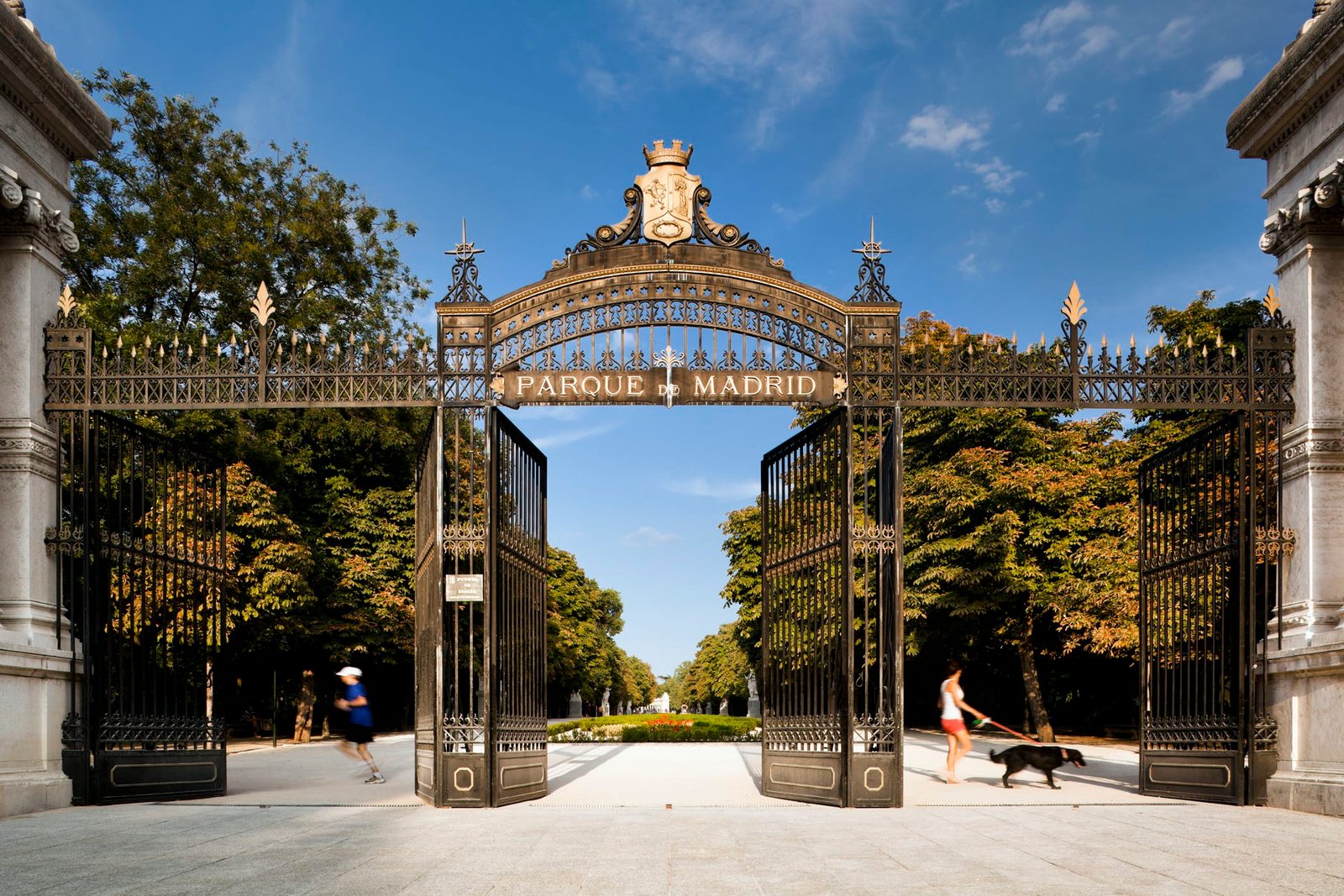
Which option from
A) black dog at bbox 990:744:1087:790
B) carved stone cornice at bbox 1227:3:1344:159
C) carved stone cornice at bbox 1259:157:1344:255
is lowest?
black dog at bbox 990:744:1087:790

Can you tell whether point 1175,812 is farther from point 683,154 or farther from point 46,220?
point 46,220

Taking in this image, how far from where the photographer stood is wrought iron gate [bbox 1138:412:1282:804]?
12008 mm

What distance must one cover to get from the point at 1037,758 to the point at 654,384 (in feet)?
22.1

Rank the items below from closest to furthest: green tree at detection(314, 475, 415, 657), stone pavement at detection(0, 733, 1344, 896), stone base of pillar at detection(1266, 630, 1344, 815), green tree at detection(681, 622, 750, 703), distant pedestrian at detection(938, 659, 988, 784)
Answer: stone pavement at detection(0, 733, 1344, 896)
stone base of pillar at detection(1266, 630, 1344, 815)
distant pedestrian at detection(938, 659, 988, 784)
green tree at detection(314, 475, 415, 657)
green tree at detection(681, 622, 750, 703)

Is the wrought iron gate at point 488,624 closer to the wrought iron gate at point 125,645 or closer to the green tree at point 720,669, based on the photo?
the wrought iron gate at point 125,645

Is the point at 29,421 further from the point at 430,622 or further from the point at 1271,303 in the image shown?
the point at 1271,303

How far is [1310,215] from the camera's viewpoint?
1183cm

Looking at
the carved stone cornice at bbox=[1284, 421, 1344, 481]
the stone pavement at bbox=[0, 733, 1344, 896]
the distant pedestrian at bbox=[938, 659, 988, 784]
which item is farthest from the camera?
the distant pedestrian at bbox=[938, 659, 988, 784]

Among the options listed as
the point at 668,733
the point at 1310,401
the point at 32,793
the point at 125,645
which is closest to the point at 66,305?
the point at 125,645

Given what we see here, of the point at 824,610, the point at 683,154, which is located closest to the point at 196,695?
the point at 824,610

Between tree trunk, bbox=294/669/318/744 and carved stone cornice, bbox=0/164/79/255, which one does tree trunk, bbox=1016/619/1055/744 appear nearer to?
tree trunk, bbox=294/669/318/744

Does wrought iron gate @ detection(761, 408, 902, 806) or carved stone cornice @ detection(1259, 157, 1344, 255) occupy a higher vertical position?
carved stone cornice @ detection(1259, 157, 1344, 255)

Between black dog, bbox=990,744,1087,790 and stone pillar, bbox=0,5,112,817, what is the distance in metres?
10.7

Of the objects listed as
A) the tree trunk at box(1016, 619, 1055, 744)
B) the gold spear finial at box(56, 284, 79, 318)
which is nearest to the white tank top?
the gold spear finial at box(56, 284, 79, 318)
